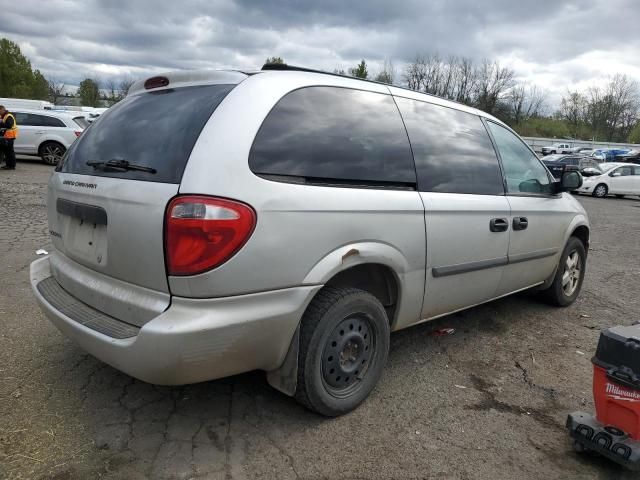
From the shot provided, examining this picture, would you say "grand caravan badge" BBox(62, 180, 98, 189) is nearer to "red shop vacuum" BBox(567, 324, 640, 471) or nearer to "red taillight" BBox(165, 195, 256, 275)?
"red taillight" BBox(165, 195, 256, 275)

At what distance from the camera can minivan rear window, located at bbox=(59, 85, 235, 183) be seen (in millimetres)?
2285

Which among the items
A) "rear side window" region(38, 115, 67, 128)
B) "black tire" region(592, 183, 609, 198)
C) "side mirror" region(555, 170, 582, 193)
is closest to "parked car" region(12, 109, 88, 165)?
"rear side window" region(38, 115, 67, 128)

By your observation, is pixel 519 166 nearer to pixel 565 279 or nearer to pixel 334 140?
pixel 565 279

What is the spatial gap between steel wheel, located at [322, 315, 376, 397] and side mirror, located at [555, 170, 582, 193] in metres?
2.47

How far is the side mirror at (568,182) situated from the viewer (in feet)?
13.9

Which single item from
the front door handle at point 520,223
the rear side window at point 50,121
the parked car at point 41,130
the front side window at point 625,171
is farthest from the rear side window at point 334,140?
the front side window at point 625,171

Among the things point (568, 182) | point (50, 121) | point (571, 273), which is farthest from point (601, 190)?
point (50, 121)

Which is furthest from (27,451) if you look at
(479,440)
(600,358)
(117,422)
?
(600,358)

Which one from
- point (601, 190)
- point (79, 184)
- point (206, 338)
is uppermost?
point (79, 184)

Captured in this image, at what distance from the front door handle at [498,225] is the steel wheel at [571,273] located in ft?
4.96

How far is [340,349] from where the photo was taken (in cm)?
269

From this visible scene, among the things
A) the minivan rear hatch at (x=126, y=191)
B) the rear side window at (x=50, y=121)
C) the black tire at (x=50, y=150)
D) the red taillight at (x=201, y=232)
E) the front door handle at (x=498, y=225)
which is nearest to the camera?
the red taillight at (x=201, y=232)

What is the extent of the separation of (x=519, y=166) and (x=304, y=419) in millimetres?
2701

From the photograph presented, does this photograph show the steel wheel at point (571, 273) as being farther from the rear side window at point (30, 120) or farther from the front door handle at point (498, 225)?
the rear side window at point (30, 120)
